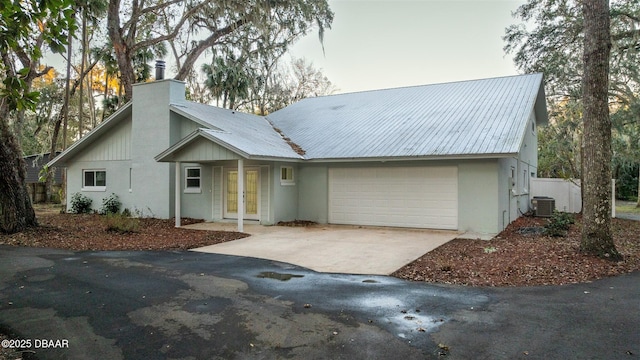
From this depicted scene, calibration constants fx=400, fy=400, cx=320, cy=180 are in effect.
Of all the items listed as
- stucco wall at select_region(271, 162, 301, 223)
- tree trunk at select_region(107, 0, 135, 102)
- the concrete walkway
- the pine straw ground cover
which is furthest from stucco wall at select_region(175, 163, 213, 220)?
the pine straw ground cover

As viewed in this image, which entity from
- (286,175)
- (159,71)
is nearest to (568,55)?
(286,175)

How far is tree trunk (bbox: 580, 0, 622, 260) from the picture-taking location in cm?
759

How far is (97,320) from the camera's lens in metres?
4.56

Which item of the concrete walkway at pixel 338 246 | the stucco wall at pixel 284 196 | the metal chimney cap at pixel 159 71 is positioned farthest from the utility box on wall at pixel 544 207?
the metal chimney cap at pixel 159 71

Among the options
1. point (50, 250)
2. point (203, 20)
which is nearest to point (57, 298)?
point (50, 250)

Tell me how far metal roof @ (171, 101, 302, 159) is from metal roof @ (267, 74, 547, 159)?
95 centimetres

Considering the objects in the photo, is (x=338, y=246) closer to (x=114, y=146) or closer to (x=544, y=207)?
(x=544, y=207)

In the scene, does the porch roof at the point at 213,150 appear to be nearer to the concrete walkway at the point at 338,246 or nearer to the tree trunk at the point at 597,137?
the concrete walkway at the point at 338,246

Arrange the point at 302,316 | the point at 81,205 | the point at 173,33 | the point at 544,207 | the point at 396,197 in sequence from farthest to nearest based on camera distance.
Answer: the point at 173,33 → the point at 81,205 → the point at 544,207 → the point at 396,197 → the point at 302,316

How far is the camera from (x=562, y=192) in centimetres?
1748

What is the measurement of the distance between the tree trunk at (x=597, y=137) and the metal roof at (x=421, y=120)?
105 inches

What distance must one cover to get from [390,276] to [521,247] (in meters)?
4.01

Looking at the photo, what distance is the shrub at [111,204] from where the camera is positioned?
15.9m

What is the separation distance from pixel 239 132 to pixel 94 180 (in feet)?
25.3
